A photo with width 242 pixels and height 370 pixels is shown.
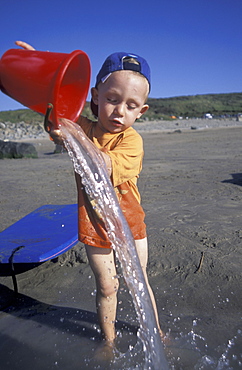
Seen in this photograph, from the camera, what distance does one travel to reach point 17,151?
1055cm

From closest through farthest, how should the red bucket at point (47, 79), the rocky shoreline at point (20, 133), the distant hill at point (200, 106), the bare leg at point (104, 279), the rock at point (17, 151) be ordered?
the red bucket at point (47, 79) < the bare leg at point (104, 279) < the rock at point (17, 151) < the rocky shoreline at point (20, 133) < the distant hill at point (200, 106)

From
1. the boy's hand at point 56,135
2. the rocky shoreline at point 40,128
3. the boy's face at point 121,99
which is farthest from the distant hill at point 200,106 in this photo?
the boy's hand at point 56,135

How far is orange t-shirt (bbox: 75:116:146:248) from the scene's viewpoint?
188 cm

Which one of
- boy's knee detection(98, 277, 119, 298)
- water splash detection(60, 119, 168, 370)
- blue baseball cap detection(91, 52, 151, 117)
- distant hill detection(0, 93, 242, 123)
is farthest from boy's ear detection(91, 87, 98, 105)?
distant hill detection(0, 93, 242, 123)

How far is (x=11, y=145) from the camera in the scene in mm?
10672

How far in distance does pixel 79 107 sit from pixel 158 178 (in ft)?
15.2

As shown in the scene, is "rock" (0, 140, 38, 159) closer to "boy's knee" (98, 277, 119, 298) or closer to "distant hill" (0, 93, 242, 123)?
"boy's knee" (98, 277, 119, 298)

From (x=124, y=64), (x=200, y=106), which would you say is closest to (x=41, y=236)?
(x=124, y=64)

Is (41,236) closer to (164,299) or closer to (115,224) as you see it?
(164,299)

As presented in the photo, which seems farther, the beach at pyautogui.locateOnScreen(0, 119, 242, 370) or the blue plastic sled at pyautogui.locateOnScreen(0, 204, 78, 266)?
the blue plastic sled at pyautogui.locateOnScreen(0, 204, 78, 266)

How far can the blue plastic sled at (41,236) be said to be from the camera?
280 cm

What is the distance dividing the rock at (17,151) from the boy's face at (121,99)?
Answer: 28.9 feet

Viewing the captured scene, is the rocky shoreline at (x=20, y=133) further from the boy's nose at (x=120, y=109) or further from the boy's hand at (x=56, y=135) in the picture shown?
the boy's hand at (x=56, y=135)

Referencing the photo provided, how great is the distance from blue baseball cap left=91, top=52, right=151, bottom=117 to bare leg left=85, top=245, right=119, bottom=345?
840 mm
